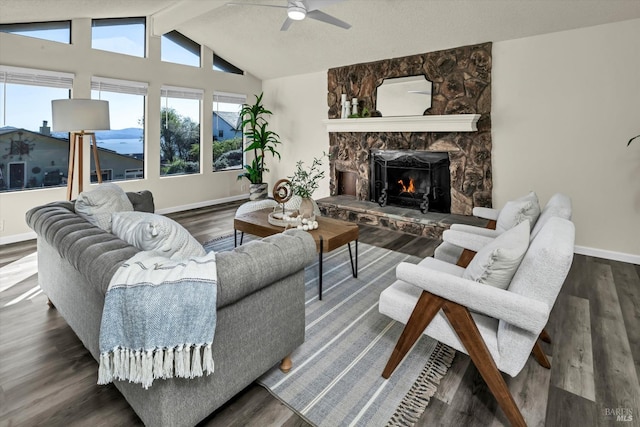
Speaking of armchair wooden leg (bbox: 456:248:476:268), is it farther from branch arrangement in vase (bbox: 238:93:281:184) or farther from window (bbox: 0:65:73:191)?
window (bbox: 0:65:73:191)

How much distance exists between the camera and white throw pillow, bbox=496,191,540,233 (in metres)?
2.48

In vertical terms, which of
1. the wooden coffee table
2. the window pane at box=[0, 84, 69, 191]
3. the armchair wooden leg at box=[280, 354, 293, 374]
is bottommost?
the armchair wooden leg at box=[280, 354, 293, 374]

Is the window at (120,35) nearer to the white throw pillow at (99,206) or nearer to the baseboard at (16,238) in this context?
the baseboard at (16,238)

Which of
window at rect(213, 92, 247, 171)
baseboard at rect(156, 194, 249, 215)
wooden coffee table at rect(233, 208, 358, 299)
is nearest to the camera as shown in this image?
wooden coffee table at rect(233, 208, 358, 299)

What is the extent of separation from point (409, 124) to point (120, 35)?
14.4 feet

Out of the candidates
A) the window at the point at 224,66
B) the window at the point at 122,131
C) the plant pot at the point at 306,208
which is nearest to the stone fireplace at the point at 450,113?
the window at the point at 224,66

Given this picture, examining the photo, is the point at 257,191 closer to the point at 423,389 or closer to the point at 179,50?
the point at 179,50

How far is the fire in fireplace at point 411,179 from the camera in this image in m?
5.06

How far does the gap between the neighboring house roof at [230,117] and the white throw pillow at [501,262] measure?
19.6 feet

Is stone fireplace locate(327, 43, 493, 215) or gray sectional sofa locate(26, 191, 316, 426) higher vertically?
stone fireplace locate(327, 43, 493, 215)

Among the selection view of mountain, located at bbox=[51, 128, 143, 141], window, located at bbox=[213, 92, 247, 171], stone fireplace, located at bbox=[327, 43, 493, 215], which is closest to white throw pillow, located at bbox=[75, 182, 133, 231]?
view of mountain, located at bbox=[51, 128, 143, 141]

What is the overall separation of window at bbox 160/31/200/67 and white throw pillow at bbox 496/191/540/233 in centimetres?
553

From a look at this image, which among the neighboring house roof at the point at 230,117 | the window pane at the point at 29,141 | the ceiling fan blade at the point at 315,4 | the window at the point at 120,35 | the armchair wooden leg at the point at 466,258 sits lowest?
the armchair wooden leg at the point at 466,258

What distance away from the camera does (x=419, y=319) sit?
179 cm
